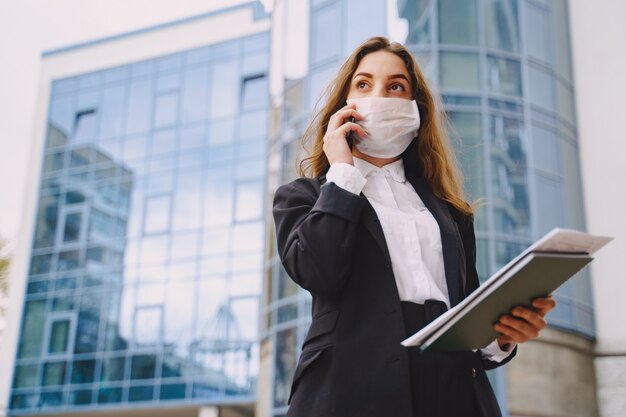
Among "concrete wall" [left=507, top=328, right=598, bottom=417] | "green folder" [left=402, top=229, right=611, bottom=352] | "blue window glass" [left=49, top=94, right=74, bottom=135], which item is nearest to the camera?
"green folder" [left=402, top=229, right=611, bottom=352]

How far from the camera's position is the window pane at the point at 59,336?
85.6ft

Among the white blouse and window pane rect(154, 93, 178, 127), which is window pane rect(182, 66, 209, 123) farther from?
the white blouse

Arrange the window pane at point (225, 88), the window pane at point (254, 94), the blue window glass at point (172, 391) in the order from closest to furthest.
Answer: the blue window glass at point (172, 391)
the window pane at point (254, 94)
the window pane at point (225, 88)

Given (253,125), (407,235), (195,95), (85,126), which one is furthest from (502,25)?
(85,126)

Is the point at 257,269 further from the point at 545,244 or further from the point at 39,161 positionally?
the point at 545,244

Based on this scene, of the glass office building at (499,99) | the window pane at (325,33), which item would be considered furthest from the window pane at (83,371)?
the window pane at (325,33)

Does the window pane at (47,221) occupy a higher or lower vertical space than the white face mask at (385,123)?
higher

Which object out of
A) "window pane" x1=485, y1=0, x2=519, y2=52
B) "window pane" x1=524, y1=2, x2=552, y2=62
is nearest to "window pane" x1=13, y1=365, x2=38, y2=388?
"window pane" x1=485, y1=0, x2=519, y2=52

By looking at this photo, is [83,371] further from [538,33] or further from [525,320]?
[525,320]

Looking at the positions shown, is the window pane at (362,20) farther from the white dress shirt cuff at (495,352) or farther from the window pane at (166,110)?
the white dress shirt cuff at (495,352)

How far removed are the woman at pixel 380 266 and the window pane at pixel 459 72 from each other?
40.8 feet

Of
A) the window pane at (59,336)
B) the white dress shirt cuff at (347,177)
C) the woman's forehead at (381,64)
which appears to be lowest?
the white dress shirt cuff at (347,177)

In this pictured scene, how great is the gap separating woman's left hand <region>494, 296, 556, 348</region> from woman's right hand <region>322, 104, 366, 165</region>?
0.62 metres

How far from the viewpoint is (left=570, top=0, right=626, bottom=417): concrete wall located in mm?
14859
